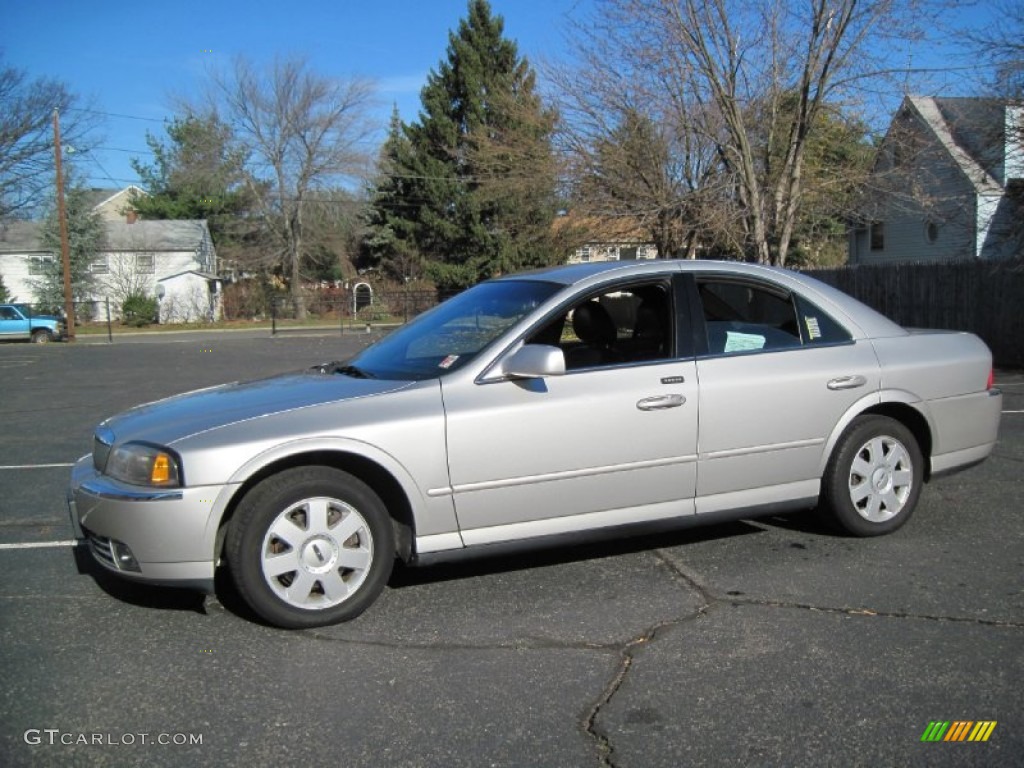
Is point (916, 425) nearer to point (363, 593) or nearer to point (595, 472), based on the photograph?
point (595, 472)

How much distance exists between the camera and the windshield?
4.44m

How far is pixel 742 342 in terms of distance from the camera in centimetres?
488

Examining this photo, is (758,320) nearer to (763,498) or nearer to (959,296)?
(763,498)

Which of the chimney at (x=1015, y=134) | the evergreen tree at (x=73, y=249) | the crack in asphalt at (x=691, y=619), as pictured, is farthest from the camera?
the evergreen tree at (x=73, y=249)

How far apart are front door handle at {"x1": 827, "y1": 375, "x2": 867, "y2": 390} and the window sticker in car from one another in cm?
44

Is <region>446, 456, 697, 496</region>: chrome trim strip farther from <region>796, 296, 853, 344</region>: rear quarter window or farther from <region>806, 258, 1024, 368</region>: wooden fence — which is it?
<region>806, 258, 1024, 368</region>: wooden fence

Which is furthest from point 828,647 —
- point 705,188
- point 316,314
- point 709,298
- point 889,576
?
point 316,314

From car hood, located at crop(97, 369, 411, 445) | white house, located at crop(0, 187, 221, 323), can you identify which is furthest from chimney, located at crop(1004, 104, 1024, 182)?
white house, located at crop(0, 187, 221, 323)

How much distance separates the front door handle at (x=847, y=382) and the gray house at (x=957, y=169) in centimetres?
1229

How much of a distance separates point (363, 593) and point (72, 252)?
49.9m

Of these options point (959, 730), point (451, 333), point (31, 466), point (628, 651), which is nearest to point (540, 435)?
point (451, 333)

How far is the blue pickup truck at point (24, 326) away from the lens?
33.4m

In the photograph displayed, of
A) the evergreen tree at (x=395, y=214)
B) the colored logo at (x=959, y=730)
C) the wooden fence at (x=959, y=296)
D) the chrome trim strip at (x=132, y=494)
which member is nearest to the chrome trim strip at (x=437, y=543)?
the chrome trim strip at (x=132, y=494)

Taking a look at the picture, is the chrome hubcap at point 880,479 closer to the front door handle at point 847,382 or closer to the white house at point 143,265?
the front door handle at point 847,382
